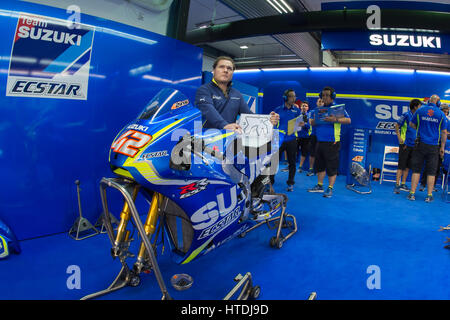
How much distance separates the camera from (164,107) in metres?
1.67

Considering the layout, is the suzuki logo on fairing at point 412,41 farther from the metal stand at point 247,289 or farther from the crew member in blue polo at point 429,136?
the metal stand at point 247,289

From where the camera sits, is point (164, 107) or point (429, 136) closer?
point (164, 107)

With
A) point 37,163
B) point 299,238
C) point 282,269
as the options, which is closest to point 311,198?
point 299,238

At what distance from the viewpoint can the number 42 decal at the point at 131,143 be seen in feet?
4.75

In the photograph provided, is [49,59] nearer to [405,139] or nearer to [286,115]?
[286,115]

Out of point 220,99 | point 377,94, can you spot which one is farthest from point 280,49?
point 220,99

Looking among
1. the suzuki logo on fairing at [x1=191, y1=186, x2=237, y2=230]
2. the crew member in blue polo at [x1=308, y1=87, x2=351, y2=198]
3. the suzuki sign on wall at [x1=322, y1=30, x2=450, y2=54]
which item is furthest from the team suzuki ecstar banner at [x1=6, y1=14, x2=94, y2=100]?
the suzuki sign on wall at [x1=322, y1=30, x2=450, y2=54]

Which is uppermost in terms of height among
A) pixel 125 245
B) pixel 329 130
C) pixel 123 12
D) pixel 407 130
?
pixel 123 12

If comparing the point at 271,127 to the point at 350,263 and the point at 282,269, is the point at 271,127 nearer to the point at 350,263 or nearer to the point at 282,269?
the point at 282,269

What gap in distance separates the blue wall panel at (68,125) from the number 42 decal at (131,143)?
1.80 metres

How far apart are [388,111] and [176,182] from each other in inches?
326

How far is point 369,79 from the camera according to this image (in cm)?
846

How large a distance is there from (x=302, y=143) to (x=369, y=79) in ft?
9.74

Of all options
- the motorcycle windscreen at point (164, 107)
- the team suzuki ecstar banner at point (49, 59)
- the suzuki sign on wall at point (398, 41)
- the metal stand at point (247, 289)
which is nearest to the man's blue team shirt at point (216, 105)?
the motorcycle windscreen at point (164, 107)
